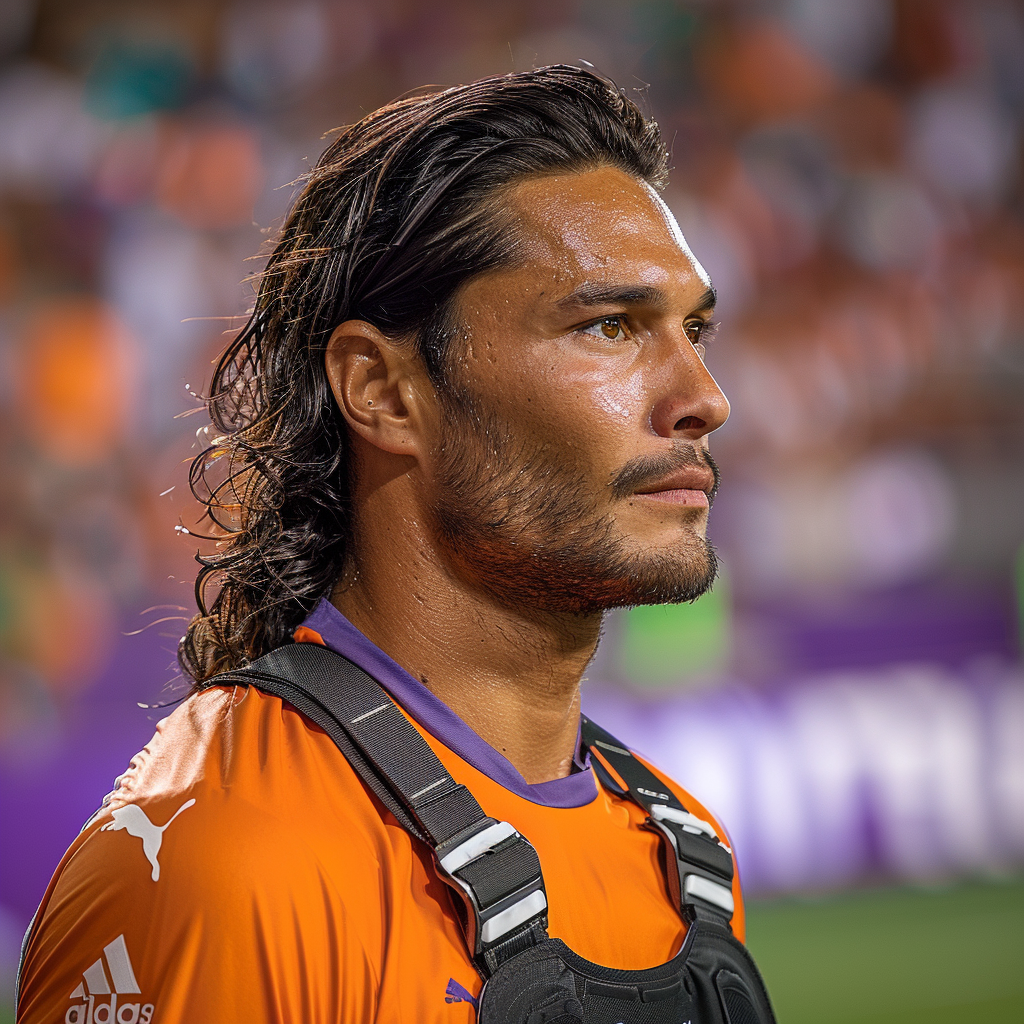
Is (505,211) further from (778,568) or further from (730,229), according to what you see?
(730,229)

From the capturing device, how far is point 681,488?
1.54m

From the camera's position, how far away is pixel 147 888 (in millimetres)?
1178

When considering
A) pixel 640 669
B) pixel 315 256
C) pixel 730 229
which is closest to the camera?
pixel 315 256

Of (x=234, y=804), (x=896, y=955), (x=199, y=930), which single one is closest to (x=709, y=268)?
(x=896, y=955)

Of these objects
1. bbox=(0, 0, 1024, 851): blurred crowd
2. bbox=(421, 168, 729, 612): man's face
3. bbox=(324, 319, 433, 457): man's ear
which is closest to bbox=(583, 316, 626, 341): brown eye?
bbox=(421, 168, 729, 612): man's face

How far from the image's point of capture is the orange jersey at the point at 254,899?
45.5 inches

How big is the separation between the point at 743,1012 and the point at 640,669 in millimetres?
4029

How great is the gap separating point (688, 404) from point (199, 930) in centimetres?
83

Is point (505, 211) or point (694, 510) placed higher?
point (505, 211)

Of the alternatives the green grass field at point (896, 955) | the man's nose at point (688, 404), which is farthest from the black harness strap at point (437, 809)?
the green grass field at point (896, 955)

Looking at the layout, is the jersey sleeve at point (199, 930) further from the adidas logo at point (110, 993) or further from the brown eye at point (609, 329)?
the brown eye at point (609, 329)

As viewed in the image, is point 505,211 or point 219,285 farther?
point 219,285

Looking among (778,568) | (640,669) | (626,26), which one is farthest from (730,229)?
(640,669)

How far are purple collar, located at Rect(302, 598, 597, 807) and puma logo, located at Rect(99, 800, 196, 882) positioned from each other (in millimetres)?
336
